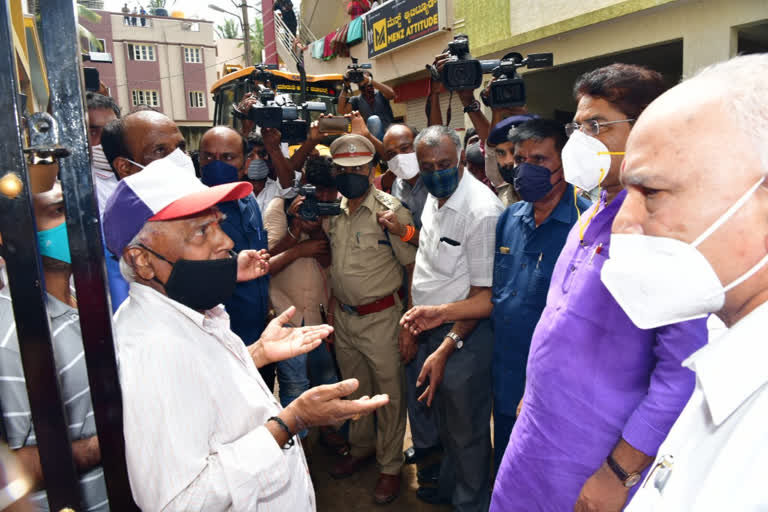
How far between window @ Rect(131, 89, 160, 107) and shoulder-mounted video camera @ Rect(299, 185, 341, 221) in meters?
32.8

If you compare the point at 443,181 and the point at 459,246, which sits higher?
the point at 443,181

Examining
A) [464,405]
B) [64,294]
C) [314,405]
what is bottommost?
[464,405]

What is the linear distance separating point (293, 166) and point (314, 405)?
11.2ft

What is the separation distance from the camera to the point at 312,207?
11.4 feet

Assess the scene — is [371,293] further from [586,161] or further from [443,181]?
[586,161]

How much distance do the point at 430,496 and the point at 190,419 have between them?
7.75 ft

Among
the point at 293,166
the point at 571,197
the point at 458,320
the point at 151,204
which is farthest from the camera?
the point at 293,166

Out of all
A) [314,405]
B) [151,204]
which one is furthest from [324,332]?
[151,204]

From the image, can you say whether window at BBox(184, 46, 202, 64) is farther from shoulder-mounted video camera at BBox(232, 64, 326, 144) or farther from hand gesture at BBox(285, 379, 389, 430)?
hand gesture at BBox(285, 379, 389, 430)

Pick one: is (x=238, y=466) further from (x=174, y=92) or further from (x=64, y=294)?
(x=174, y=92)

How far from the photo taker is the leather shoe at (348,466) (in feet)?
11.5

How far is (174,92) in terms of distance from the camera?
108 ft

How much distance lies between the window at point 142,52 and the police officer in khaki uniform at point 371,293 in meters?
34.7

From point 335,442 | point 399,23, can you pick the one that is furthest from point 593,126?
point 399,23
